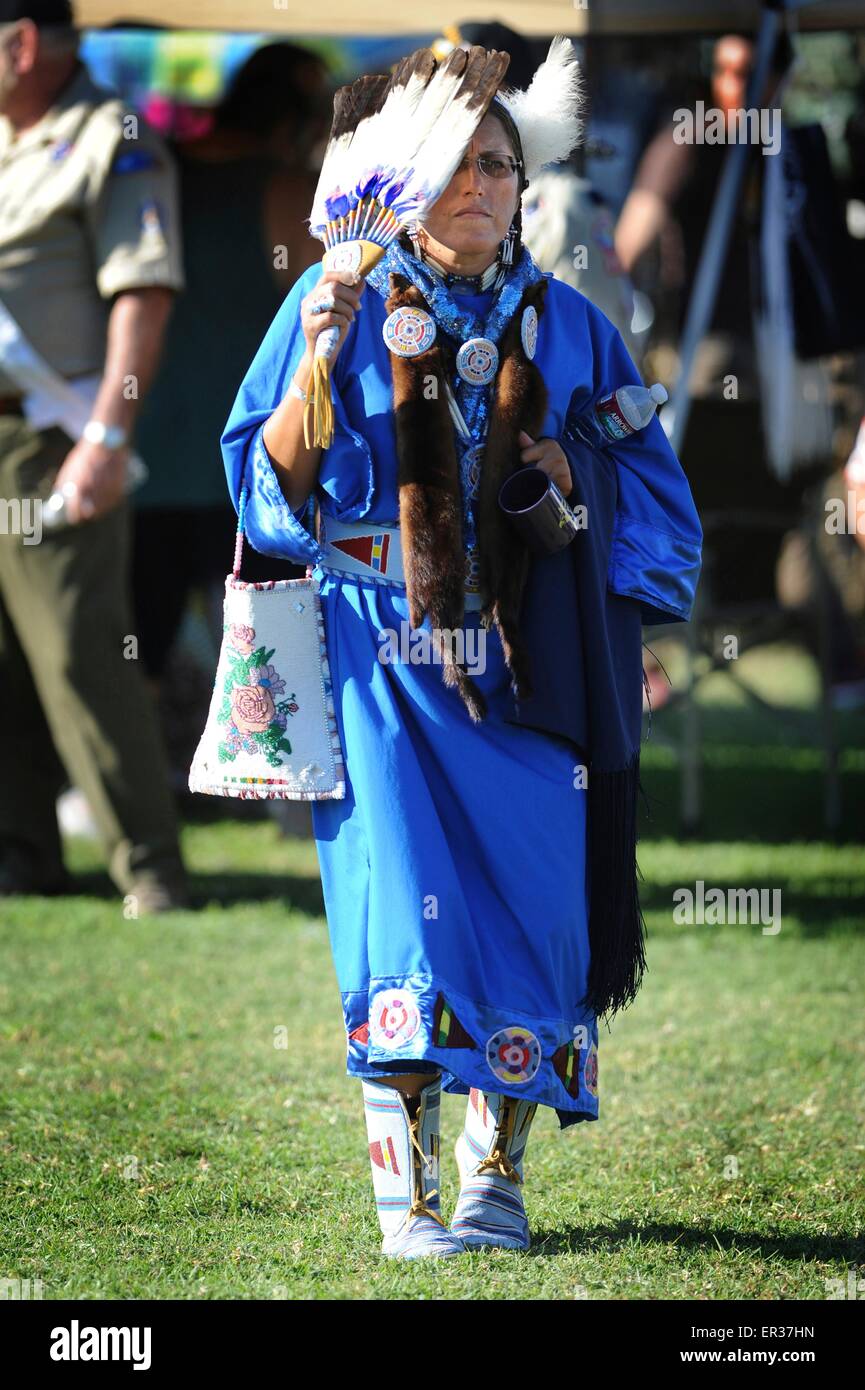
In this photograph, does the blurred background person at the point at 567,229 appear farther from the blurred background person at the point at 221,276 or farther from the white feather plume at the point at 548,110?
the blurred background person at the point at 221,276

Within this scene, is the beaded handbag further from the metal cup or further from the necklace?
the necklace

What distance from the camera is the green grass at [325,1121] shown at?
11.0 feet

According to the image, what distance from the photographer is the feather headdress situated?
3.18 meters

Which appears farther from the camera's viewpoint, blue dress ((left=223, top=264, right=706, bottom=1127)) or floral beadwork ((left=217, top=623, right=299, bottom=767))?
floral beadwork ((left=217, top=623, right=299, bottom=767))

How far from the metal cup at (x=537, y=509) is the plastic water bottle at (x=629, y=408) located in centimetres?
27

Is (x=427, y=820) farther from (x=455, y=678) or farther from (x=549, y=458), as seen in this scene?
(x=549, y=458)

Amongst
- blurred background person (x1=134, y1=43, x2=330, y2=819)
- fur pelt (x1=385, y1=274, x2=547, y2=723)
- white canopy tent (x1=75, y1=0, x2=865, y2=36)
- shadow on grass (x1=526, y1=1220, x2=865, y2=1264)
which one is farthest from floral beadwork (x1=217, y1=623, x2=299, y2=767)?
blurred background person (x1=134, y1=43, x2=330, y2=819)

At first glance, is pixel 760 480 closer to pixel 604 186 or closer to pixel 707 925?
pixel 604 186

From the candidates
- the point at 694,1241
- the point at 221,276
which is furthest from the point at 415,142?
the point at 221,276

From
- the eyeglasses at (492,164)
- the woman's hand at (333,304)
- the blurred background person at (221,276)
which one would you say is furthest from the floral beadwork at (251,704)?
the blurred background person at (221,276)

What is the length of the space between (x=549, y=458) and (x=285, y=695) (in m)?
0.62

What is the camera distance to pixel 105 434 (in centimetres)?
603

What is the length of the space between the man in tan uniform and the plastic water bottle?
2.90 metres

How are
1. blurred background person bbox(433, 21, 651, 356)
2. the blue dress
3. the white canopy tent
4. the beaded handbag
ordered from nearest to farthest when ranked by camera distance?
1. the blue dress
2. the beaded handbag
3. blurred background person bbox(433, 21, 651, 356)
4. the white canopy tent
